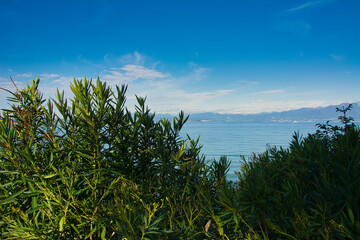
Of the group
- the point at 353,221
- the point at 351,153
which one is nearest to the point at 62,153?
the point at 353,221

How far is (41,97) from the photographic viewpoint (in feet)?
9.88

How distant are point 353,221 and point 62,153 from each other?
2.50 metres

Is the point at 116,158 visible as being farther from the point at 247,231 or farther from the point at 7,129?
the point at 247,231

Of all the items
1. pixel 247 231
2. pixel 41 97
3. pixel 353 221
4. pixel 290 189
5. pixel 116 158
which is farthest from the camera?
pixel 41 97

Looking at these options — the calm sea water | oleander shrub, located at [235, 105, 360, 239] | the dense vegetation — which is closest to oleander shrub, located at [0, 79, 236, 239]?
the dense vegetation

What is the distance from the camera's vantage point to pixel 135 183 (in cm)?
237

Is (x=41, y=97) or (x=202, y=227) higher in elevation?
(x=41, y=97)

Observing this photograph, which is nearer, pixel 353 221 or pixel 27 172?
pixel 353 221

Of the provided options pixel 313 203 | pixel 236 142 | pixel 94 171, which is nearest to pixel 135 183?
pixel 94 171

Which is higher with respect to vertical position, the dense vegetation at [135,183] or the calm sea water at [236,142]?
the dense vegetation at [135,183]

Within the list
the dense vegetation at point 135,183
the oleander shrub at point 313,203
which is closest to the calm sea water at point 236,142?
the dense vegetation at point 135,183

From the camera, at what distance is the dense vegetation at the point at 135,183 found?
172 centimetres

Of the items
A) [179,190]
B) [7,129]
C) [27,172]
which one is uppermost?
[7,129]

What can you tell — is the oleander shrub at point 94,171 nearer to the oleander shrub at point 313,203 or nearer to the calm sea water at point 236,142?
the oleander shrub at point 313,203
